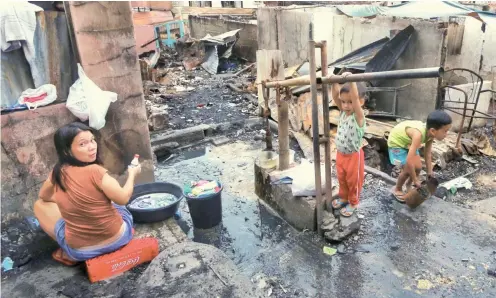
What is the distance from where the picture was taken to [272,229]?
4742 millimetres

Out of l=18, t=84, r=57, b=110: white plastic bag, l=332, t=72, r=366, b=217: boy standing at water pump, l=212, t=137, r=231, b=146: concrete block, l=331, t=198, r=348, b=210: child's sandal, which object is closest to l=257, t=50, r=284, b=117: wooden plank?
l=332, t=72, r=366, b=217: boy standing at water pump

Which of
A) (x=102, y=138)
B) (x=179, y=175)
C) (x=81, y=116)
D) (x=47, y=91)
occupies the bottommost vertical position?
(x=179, y=175)

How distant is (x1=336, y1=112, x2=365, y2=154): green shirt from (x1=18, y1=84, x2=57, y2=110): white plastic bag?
319 cm

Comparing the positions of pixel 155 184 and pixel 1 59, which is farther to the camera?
pixel 155 184

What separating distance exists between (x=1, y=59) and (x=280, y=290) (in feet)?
12.5

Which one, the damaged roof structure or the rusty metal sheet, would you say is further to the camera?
the damaged roof structure

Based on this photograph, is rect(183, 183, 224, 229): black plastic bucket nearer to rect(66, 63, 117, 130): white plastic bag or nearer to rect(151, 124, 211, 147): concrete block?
rect(66, 63, 117, 130): white plastic bag

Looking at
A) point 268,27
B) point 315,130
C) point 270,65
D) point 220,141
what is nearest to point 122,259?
point 315,130

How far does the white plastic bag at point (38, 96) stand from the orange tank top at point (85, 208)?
4.36 ft

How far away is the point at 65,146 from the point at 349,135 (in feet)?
8.81

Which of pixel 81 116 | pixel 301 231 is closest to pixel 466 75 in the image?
pixel 301 231

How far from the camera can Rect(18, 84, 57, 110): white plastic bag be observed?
3973 mm

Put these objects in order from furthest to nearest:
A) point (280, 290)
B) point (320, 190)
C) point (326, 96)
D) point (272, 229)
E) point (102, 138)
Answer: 1. point (272, 229)
2. point (102, 138)
3. point (320, 190)
4. point (326, 96)
5. point (280, 290)

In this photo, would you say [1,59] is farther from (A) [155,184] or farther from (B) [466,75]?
(B) [466,75]
